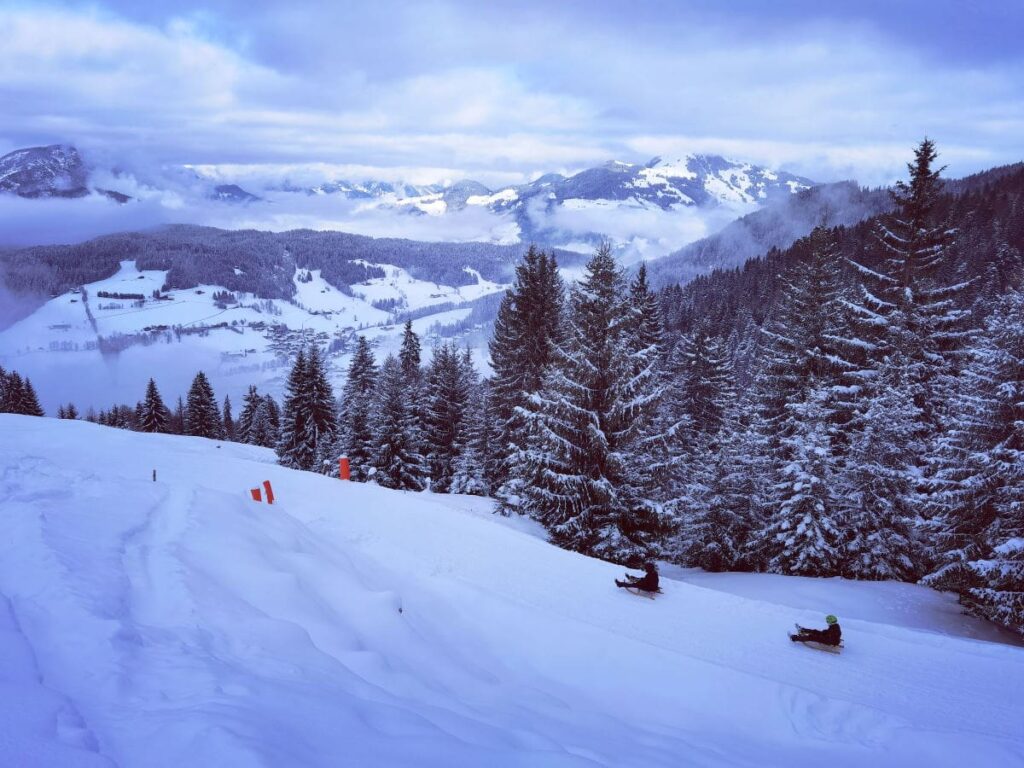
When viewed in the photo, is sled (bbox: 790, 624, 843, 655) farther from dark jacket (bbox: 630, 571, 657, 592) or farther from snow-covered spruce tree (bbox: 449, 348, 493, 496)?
snow-covered spruce tree (bbox: 449, 348, 493, 496)

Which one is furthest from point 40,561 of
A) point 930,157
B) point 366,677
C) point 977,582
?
point 930,157

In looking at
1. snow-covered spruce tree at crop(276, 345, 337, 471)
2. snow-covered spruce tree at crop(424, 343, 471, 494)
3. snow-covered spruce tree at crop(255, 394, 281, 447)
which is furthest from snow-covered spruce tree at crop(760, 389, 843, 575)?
snow-covered spruce tree at crop(255, 394, 281, 447)

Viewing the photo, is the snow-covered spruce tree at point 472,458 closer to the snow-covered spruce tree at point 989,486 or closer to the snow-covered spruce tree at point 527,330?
the snow-covered spruce tree at point 527,330

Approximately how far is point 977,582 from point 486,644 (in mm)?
13402

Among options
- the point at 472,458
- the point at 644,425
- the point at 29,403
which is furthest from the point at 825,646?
the point at 29,403

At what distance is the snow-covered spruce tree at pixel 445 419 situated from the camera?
120 feet

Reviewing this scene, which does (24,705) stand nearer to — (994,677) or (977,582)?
(994,677)

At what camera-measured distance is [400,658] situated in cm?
751

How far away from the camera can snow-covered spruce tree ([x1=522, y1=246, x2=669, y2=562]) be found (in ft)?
62.0

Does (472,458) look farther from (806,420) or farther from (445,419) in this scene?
(806,420)

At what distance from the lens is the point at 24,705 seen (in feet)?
12.5

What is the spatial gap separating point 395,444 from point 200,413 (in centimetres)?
3519

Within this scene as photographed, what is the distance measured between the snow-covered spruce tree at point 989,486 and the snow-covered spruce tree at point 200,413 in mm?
60375

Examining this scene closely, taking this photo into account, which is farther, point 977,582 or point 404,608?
point 977,582
